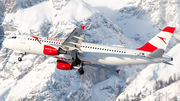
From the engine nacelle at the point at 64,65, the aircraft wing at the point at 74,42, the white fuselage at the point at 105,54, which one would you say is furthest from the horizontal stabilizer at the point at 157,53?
the engine nacelle at the point at 64,65

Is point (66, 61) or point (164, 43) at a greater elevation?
point (164, 43)

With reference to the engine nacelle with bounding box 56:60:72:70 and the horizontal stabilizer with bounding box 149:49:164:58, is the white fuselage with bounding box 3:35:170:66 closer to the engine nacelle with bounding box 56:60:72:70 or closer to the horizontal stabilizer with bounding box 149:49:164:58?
the horizontal stabilizer with bounding box 149:49:164:58

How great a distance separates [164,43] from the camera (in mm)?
60062

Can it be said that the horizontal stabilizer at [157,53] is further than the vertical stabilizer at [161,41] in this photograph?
No

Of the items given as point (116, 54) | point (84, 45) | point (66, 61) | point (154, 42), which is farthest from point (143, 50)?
point (66, 61)

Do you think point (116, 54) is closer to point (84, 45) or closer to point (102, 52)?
point (102, 52)

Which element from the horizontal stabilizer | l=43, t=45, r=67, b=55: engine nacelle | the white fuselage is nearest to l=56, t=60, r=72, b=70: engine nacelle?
the white fuselage

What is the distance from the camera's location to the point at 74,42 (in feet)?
176

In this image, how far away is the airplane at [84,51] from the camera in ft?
180

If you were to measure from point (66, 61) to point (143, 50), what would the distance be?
17.3 metres

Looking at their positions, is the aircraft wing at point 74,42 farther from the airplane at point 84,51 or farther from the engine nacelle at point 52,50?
the engine nacelle at point 52,50

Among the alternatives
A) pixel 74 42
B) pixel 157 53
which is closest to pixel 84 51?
pixel 74 42

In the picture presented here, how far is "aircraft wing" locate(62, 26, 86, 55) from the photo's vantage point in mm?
51375

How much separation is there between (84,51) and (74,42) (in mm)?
4599
